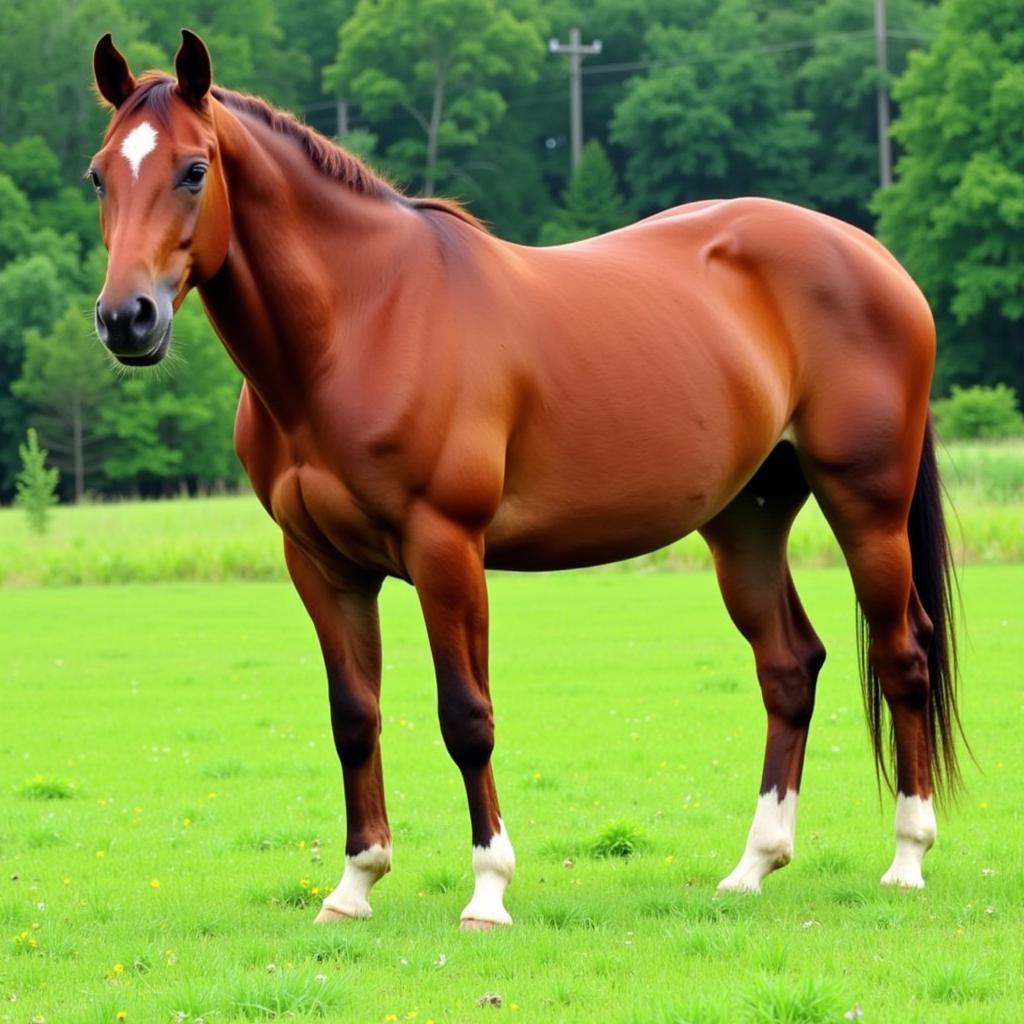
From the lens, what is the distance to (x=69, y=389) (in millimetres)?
57562

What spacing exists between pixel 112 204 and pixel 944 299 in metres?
57.0

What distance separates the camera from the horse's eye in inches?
217

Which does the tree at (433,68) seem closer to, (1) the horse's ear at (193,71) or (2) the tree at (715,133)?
(2) the tree at (715,133)

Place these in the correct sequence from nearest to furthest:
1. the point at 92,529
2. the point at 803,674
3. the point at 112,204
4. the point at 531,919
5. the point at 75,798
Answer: the point at 112,204, the point at 531,919, the point at 803,674, the point at 75,798, the point at 92,529

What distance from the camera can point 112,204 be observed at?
17.9 ft

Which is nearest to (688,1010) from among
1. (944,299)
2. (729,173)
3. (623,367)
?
(623,367)

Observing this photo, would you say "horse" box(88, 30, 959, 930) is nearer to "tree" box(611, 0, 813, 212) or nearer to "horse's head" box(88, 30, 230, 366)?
"horse's head" box(88, 30, 230, 366)

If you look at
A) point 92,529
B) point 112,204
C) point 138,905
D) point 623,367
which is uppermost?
point 112,204

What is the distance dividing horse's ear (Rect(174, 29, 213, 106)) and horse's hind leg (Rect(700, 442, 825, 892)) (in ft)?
9.59

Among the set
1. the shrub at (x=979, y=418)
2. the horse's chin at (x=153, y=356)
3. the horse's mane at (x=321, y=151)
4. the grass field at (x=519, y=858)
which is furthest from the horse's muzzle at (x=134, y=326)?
the shrub at (x=979, y=418)

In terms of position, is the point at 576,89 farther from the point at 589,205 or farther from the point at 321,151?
the point at 321,151

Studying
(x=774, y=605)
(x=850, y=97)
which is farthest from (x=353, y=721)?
(x=850, y=97)

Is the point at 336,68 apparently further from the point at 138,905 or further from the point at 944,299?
the point at 138,905

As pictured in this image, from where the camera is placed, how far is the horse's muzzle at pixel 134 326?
206 inches
